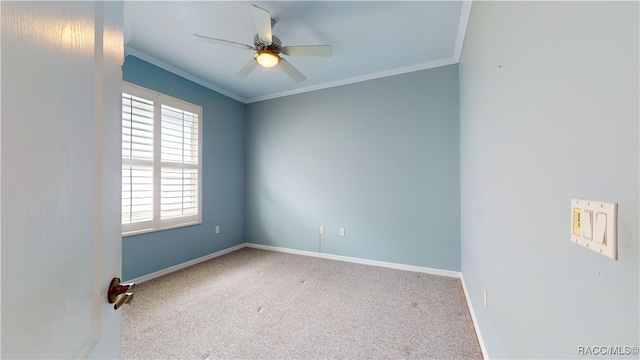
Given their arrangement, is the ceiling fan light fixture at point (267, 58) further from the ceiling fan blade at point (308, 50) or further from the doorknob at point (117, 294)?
the doorknob at point (117, 294)

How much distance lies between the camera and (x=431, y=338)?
1.72 m

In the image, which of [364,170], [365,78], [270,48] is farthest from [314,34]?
[364,170]

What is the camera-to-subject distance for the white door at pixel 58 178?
12.6 inches

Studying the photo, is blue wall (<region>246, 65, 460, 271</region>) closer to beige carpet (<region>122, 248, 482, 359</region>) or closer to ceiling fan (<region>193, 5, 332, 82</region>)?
beige carpet (<region>122, 248, 482, 359</region>)

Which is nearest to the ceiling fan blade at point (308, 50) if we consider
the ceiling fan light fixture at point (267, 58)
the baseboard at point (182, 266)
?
the ceiling fan light fixture at point (267, 58)

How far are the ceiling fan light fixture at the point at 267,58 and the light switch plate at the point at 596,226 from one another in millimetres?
2299

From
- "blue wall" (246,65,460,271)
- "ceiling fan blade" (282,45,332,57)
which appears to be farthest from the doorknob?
"blue wall" (246,65,460,271)

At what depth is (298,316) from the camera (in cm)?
201

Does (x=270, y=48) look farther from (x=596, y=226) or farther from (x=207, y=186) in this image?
(x=596, y=226)

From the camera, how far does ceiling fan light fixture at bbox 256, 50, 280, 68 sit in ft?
7.16

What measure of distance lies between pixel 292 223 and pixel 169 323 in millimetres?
2079

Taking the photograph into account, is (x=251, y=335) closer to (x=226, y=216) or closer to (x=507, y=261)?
(x=507, y=261)

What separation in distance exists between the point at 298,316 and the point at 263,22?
2.44 meters

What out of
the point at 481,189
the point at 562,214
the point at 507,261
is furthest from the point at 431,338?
the point at 562,214
